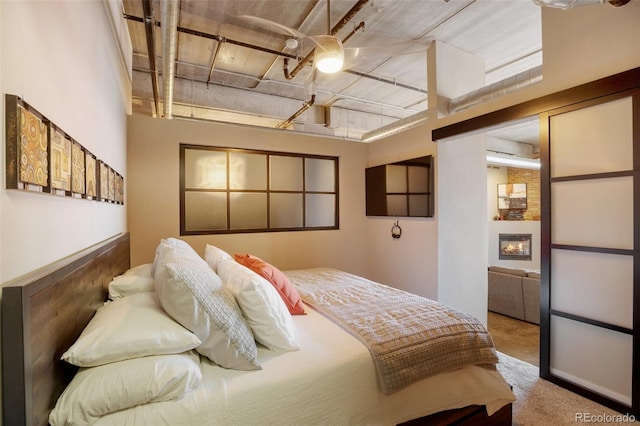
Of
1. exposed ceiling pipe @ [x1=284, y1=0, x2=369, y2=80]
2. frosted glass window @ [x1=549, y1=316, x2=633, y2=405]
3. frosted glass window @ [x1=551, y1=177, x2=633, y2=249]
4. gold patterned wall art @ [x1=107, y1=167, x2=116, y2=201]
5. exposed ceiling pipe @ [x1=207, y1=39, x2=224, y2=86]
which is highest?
exposed ceiling pipe @ [x1=207, y1=39, x2=224, y2=86]

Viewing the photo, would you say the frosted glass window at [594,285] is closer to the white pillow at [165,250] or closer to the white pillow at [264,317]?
the white pillow at [264,317]

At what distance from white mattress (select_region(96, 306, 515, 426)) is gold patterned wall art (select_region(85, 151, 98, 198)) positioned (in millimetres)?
1095

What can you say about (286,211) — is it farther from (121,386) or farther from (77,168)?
(121,386)

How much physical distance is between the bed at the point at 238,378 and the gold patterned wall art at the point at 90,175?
0.33 meters

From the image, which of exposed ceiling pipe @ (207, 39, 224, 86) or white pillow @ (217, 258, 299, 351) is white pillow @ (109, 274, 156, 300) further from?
exposed ceiling pipe @ (207, 39, 224, 86)

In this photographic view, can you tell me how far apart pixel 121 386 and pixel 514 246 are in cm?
846

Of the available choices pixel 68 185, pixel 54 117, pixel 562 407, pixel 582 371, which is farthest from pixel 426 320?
pixel 54 117

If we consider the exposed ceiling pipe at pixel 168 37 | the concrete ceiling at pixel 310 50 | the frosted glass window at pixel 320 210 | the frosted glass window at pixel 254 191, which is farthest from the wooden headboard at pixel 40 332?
the frosted glass window at pixel 320 210

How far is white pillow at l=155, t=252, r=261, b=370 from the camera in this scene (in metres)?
1.31

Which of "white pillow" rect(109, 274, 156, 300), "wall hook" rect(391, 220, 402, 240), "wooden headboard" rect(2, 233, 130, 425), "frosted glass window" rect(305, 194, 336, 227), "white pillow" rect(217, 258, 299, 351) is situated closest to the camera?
"wooden headboard" rect(2, 233, 130, 425)

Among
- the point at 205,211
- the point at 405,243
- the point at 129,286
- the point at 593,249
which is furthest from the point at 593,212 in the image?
the point at 205,211

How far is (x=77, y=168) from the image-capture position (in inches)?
54.4

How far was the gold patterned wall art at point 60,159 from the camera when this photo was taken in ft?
3.56

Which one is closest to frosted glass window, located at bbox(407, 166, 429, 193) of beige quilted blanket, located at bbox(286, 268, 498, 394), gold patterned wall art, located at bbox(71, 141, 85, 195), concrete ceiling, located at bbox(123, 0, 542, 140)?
concrete ceiling, located at bbox(123, 0, 542, 140)
